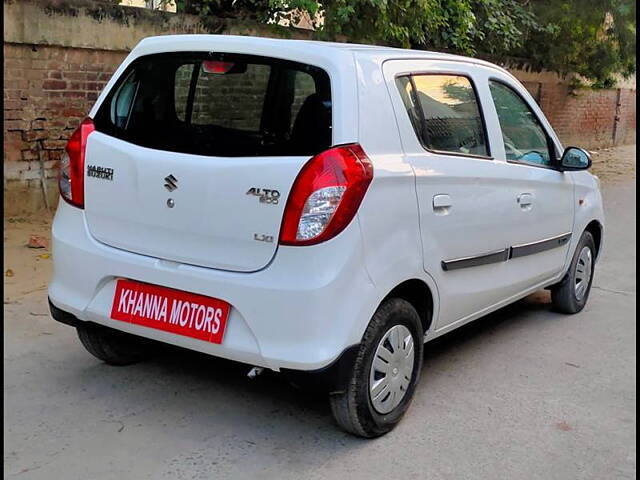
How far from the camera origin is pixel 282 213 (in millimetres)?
3064

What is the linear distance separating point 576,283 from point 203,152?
342 cm

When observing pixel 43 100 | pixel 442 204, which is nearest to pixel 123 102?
pixel 442 204

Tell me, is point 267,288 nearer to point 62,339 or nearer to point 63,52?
point 62,339

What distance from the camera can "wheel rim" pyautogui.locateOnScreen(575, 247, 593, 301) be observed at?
5.57 meters

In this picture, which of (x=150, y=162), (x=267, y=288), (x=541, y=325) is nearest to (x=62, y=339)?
(x=150, y=162)

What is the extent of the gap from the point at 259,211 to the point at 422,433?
1363 mm

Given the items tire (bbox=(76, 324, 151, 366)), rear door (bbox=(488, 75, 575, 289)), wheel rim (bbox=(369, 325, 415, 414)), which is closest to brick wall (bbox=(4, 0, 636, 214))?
tire (bbox=(76, 324, 151, 366))

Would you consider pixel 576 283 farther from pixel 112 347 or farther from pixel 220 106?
pixel 112 347

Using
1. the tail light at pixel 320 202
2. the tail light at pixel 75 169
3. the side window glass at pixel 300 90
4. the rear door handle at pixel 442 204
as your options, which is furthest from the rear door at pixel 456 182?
the tail light at pixel 75 169

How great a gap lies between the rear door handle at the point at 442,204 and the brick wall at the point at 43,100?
4701 mm

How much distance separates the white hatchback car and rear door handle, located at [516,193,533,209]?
393 mm

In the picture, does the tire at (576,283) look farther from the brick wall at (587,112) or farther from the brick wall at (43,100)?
the brick wall at (587,112)

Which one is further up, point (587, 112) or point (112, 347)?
point (587, 112)

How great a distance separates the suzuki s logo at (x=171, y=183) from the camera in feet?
10.8
